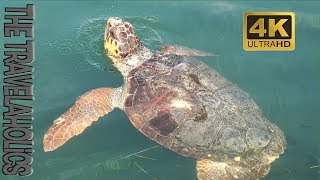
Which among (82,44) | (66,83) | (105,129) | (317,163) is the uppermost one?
(82,44)

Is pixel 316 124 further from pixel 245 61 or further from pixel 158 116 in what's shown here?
pixel 158 116

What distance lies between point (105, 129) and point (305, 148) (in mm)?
1962

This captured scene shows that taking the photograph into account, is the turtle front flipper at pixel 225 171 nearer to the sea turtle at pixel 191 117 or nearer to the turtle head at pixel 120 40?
the sea turtle at pixel 191 117

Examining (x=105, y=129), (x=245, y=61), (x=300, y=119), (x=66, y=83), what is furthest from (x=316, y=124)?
(x=66, y=83)

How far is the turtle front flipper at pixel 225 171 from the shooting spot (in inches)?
135

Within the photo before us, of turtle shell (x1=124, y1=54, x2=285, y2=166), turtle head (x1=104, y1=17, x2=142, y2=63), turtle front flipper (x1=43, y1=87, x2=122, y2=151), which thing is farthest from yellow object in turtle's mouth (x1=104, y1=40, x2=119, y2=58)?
turtle shell (x1=124, y1=54, x2=285, y2=166)

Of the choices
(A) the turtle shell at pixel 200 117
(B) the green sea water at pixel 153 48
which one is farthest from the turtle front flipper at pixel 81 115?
(A) the turtle shell at pixel 200 117

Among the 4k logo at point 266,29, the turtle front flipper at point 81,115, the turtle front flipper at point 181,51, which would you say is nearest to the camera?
the turtle front flipper at point 81,115

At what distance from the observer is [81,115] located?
3.94 m

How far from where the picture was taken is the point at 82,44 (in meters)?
4.77

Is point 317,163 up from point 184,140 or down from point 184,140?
down

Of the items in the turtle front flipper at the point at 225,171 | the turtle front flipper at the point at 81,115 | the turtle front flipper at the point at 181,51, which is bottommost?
the turtle front flipper at the point at 225,171

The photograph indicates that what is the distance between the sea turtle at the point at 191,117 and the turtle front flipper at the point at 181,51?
30cm

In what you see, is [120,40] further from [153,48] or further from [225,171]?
[225,171]
